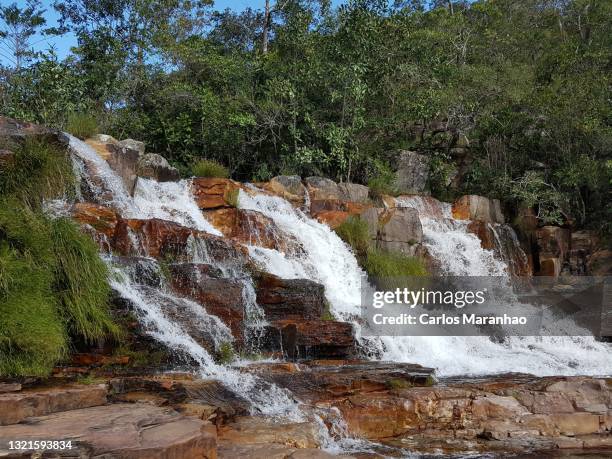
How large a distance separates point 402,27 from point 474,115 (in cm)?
348

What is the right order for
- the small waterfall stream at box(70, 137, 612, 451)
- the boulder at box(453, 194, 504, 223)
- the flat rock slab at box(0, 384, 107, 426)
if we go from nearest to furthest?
the flat rock slab at box(0, 384, 107, 426) → the small waterfall stream at box(70, 137, 612, 451) → the boulder at box(453, 194, 504, 223)

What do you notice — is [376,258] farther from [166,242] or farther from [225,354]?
[225,354]

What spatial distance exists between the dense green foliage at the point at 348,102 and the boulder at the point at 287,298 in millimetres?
7553

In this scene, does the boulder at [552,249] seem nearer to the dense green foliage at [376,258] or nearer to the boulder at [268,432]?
the dense green foliage at [376,258]

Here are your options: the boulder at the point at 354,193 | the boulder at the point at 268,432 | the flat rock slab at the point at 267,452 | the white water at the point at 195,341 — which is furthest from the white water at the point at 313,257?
the flat rock slab at the point at 267,452

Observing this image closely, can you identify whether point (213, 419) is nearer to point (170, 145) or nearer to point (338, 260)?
point (338, 260)

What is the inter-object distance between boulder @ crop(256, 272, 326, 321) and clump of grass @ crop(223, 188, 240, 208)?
3.84 meters

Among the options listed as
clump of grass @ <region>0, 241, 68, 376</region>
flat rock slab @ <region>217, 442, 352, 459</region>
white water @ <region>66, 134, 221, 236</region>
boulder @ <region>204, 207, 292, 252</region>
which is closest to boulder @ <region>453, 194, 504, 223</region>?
boulder @ <region>204, 207, 292, 252</region>

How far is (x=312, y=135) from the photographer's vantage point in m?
17.5

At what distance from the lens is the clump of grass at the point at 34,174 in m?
7.84

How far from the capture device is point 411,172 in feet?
58.3

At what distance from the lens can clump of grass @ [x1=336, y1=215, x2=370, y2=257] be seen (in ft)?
39.5

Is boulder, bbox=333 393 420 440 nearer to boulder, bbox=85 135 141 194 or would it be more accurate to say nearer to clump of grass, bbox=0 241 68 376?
clump of grass, bbox=0 241 68 376

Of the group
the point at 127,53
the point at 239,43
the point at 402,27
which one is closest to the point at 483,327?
the point at 402,27
